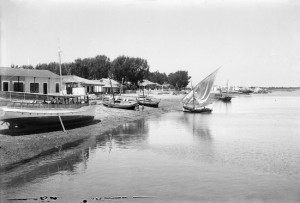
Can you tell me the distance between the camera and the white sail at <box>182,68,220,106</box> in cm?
7647

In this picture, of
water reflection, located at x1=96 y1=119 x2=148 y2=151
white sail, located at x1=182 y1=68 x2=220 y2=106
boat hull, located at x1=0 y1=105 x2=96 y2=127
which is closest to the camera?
water reflection, located at x1=96 y1=119 x2=148 y2=151

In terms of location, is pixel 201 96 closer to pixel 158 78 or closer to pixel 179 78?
pixel 179 78

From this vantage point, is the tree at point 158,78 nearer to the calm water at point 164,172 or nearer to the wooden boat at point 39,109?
the wooden boat at point 39,109

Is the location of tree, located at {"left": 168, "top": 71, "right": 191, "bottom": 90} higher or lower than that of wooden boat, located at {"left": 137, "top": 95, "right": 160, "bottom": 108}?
higher

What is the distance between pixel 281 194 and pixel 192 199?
14.2ft

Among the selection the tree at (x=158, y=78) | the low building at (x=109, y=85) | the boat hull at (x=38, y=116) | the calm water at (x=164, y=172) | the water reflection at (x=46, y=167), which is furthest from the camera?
the tree at (x=158, y=78)

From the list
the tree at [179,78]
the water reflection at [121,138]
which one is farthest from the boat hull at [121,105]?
the tree at [179,78]

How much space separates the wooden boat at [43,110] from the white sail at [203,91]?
135 ft

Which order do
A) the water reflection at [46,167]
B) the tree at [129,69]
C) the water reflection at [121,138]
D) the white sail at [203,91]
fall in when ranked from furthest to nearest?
the tree at [129,69], the white sail at [203,91], the water reflection at [121,138], the water reflection at [46,167]

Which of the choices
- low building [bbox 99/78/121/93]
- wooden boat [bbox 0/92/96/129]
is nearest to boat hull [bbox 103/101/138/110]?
wooden boat [bbox 0/92/96/129]

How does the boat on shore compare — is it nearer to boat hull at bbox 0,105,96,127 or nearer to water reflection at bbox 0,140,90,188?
boat hull at bbox 0,105,96,127

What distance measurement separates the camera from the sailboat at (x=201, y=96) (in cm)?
7450

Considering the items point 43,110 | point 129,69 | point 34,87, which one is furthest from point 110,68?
point 43,110

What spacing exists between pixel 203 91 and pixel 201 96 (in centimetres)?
118
